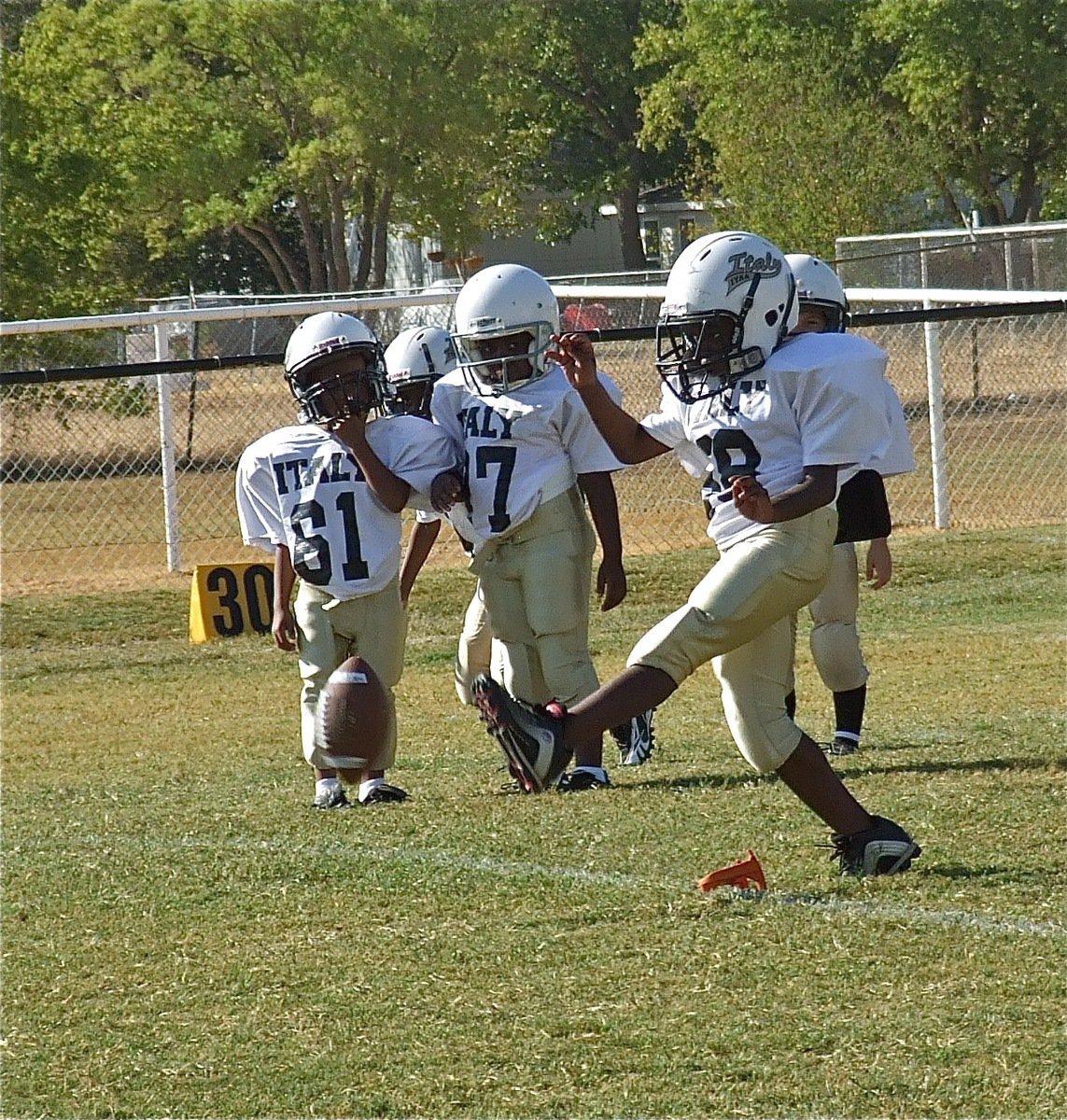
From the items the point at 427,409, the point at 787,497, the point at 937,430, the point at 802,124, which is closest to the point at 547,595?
the point at 427,409

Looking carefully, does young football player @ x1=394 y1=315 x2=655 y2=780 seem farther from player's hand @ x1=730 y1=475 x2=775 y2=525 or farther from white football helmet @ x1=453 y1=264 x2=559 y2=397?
player's hand @ x1=730 y1=475 x2=775 y2=525

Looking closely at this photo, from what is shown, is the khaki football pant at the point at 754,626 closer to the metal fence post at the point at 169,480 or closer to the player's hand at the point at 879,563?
the player's hand at the point at 879,563

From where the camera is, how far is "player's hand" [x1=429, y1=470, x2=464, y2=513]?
20.3 ft

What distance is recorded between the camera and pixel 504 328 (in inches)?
245

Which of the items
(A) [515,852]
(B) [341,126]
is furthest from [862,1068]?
(B) [341,126]

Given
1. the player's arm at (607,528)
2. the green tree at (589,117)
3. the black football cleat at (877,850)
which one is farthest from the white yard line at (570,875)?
the green tree at (589,117)

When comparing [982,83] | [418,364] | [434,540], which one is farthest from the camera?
[982,83]

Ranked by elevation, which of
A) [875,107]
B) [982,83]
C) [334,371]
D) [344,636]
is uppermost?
[982,83]

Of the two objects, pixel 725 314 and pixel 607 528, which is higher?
pixel 725 314

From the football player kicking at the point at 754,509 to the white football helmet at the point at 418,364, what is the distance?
7.23 ft

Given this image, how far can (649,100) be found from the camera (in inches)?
1481

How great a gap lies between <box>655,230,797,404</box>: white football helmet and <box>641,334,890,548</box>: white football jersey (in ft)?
0.16

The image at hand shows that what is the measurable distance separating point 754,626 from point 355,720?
114 centimetres

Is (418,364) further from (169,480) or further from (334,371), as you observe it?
(169,480)
